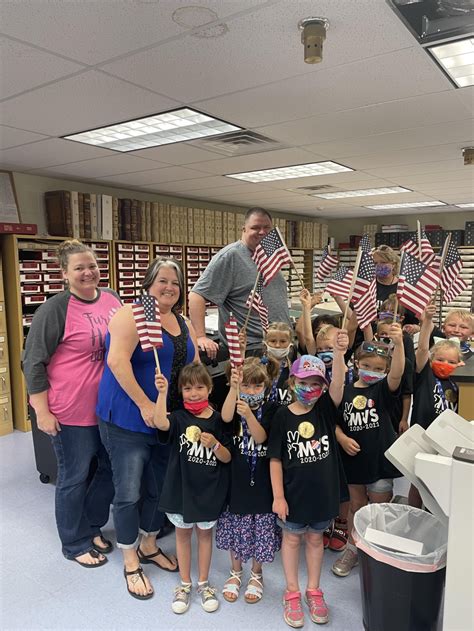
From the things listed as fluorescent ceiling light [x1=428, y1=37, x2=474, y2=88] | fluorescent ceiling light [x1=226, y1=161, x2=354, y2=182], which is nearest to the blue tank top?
fluorescent ceiling light [x1=428, y1=37, x2=474, y2=88]

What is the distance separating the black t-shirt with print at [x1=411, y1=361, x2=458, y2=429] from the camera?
223 centimetres

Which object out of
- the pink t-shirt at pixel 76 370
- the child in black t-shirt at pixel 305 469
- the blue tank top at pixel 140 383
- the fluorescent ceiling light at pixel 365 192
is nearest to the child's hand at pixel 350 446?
the child in black t-shirt at pixel 305 469

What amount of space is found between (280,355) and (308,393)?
1.60 feet

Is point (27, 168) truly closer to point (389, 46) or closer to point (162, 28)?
point (162, 28)

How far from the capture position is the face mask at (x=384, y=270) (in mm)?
3016

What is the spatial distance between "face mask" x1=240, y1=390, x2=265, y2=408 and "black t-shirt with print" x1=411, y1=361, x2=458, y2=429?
2.63ft

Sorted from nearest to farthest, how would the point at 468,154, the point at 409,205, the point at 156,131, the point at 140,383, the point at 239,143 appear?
the point at 140,383 < the point at 156,131 < the point at 239,143 < the point at 468,154 < the point at 409,205

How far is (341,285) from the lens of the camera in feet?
7.95

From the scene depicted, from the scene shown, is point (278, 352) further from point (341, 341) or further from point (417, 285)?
Result: point (417, 285)

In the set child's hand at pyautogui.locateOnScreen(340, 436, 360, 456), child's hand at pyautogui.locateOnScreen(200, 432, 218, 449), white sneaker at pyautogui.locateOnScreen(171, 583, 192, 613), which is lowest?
white sneaker at pyautogui.locateOnScreen(171, 583, 192, 613)

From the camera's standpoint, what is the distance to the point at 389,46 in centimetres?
191

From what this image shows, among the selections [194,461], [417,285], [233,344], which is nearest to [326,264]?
[417,285]

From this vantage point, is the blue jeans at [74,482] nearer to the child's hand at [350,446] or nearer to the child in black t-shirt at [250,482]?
the child in black t-shirt at [250,482]

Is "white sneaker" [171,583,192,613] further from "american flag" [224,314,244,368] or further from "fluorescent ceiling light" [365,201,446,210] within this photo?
"fluorescent ceiling light" [365,201,446,210]
